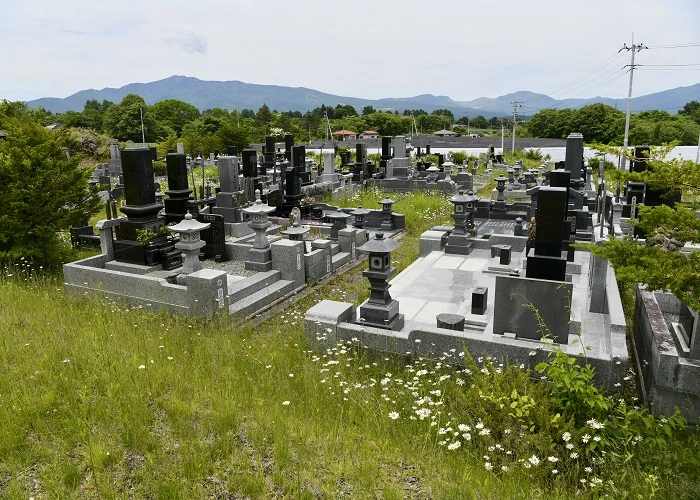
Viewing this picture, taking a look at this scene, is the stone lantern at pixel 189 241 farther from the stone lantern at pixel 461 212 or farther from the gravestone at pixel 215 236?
the stone lantern at pixel 461 212

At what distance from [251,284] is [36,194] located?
5153 mm

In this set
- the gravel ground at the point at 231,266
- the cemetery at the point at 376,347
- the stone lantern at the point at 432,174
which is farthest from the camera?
the stone lantern at the point at 432,174

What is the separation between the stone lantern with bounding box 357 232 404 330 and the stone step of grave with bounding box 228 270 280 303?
2790 mm

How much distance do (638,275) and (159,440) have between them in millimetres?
4558

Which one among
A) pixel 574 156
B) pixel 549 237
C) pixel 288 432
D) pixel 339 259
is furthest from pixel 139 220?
pixel 574 156

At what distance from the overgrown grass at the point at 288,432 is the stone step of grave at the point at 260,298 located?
7.45ft

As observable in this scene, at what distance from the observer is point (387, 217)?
666 inches

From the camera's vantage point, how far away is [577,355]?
602cm

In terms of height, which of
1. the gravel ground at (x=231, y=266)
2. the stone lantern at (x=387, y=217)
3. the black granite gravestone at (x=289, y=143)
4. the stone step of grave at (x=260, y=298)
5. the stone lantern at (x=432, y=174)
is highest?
the black granite gravestone at (x=289, y=143)

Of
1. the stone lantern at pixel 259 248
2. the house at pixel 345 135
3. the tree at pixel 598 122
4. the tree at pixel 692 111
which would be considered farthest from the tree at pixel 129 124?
the tree at pixel 692 111

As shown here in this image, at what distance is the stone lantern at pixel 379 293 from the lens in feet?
25.3

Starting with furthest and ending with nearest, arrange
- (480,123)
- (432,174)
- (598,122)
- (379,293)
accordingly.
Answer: (480,123), (598,122), (432,174), (379,293)

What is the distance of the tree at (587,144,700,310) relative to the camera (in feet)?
14.1

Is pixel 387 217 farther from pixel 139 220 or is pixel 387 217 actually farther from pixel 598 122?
pixel 598 122
